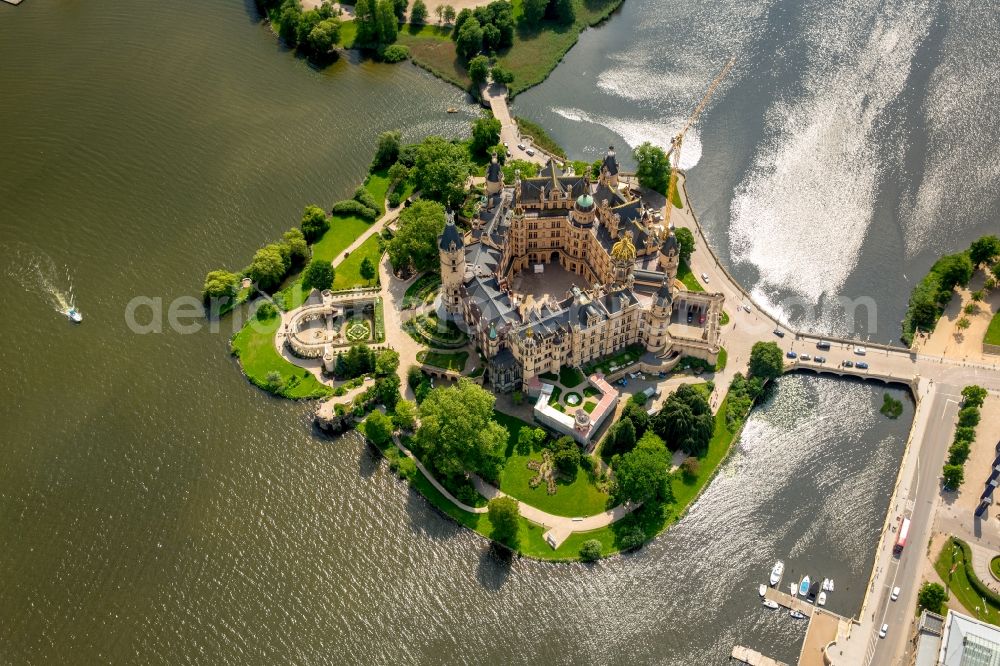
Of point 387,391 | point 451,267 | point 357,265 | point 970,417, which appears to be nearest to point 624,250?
point 451,267

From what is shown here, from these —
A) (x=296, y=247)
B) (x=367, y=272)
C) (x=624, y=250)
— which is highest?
(x=624, y=250)

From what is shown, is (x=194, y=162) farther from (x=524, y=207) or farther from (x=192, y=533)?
(x=192, y=533)

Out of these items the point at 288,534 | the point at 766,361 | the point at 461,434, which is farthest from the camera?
the point at 766,361

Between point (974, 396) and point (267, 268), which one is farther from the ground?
point (974, 396)

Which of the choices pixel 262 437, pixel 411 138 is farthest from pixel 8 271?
pixel 411 138

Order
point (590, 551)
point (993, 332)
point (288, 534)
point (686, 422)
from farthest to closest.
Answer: point (993, 332), point (686, 422), point (288, 534), point (590, 551)

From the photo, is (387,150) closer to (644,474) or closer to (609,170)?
(609,170)

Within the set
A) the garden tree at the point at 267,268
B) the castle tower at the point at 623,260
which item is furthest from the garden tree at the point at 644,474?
the garden tree at the point at 267,268

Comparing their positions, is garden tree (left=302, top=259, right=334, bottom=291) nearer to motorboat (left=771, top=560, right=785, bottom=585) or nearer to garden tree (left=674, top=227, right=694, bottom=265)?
garden tree (left=674, top=227, right=694, bottom=265)
